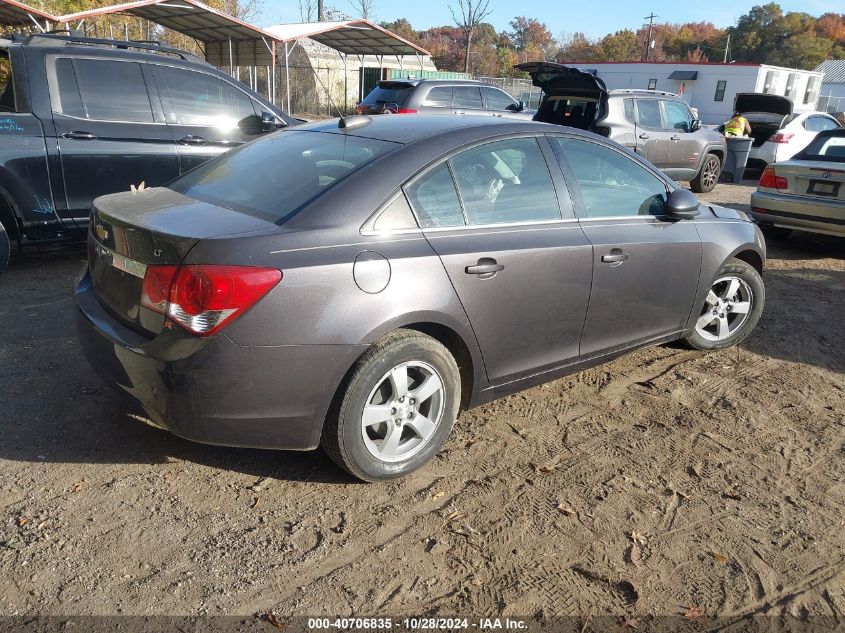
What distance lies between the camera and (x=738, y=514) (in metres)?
3.12

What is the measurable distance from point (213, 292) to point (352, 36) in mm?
23278

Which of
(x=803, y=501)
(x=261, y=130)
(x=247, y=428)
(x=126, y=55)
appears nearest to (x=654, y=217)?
(x=803, y=501)

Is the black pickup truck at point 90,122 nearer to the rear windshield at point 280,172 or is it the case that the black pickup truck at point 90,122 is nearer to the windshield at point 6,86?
the windshield at point 6,86

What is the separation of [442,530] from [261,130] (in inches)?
202

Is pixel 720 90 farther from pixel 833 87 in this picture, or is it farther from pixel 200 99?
pixel 200 99

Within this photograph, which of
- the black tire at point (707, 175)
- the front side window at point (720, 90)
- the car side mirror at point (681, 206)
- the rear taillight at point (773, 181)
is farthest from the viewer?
the front side window at point (720, 90)

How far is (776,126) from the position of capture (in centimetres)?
1509

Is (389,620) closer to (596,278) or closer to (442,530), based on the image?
(442,530)

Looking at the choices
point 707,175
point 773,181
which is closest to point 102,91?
point 773,181

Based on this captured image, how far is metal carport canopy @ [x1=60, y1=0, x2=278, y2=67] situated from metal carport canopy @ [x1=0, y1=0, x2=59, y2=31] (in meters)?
0.47

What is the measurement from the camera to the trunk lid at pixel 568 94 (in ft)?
32.9

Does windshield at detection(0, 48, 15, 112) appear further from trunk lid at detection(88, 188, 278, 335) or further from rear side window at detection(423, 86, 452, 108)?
rear side window at detection(423, 86, 452, 108)

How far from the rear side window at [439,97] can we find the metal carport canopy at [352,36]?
917cm

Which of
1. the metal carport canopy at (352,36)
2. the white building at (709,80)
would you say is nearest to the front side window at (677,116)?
the metal carport canopy at (352,36)
